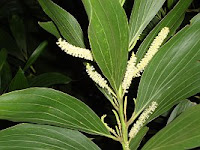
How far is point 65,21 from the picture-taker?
0.84 meters

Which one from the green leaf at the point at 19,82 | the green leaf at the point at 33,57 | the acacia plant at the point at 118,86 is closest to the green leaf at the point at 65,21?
the acacia plant at the point at 118,86

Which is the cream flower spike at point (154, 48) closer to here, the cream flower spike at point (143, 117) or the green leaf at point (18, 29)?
the cream flower spike at point (143, 117)

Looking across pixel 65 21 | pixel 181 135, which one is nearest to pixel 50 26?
pixel 65 21

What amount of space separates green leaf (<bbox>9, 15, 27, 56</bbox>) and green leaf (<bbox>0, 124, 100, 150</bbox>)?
5.47 ft

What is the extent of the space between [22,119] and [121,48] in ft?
0.87

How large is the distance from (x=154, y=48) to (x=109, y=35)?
192 mm

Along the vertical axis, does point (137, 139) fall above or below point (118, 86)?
below

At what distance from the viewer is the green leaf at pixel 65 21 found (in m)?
0.83

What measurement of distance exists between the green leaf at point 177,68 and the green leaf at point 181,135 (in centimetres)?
13

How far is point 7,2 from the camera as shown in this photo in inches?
125

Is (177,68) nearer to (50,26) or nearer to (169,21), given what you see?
(169,21)

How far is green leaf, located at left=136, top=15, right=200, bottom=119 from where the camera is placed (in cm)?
83

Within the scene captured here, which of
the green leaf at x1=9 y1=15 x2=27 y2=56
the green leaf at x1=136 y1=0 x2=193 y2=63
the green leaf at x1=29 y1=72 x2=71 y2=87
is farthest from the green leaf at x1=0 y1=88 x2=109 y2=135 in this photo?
the green leaf at x1=9 y1=15 x2=27 y2=56

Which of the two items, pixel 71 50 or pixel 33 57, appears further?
pixel 33 57
